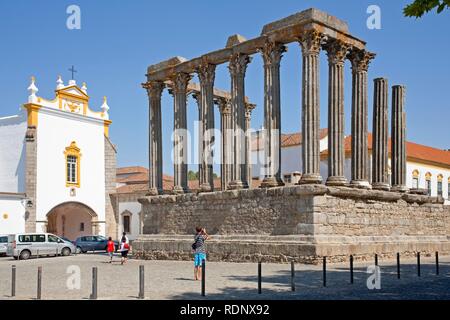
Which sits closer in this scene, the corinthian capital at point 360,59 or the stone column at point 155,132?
the corinthian capital at point 360,59

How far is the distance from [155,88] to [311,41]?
10.0 metres

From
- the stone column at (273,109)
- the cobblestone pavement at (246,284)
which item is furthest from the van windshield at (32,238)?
the stone column at (273,109)

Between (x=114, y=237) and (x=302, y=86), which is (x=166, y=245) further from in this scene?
(x=114, y=237)

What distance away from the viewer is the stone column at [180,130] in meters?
27.1

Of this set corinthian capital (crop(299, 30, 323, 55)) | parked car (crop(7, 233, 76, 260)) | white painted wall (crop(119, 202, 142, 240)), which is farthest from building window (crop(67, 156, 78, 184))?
corinthian capital (crop(299, 30, 323, 55))

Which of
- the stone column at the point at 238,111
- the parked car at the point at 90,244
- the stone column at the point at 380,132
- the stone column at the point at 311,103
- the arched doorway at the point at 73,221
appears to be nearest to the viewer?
the stone column at the point at 311,103

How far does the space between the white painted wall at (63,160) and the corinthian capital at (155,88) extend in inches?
465

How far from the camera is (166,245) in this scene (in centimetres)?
2553

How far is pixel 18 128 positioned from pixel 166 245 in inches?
669

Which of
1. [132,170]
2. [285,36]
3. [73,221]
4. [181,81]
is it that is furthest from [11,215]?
→ [132,170]

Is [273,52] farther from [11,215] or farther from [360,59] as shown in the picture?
[11,215]

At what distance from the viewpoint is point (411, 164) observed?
4409cm

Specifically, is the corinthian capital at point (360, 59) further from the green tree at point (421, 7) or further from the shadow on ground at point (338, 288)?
the green tree at point (421, 7)

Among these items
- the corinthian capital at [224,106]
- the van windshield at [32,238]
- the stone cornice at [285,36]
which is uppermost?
the stone cornice at [285,36]
